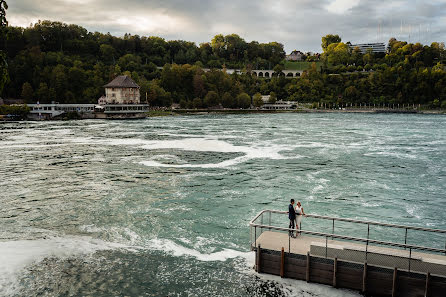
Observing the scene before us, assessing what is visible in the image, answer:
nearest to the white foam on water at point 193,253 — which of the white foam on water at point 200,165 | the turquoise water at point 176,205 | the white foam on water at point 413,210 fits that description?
the turquoise water at point 176,205

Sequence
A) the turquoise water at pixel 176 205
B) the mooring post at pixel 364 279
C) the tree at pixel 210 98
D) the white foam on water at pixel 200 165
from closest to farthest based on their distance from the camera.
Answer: the mooring post at pixel 364 279, the turquoise water at pixel 176 205, the white foam on water at pixel 200 165, the tree at pixel 210 98

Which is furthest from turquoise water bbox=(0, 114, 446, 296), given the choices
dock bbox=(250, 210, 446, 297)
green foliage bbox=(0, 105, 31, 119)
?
green foliage bbox=(0, 105, 31, 119)

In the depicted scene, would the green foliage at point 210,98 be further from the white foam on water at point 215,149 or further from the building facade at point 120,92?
the white foam on water at point 215,149

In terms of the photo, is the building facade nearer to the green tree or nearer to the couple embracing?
the green tree

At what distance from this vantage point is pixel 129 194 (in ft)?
113

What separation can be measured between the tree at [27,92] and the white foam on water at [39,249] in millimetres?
154468

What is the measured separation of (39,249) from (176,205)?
1148 cm

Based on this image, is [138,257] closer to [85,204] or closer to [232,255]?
[232,255]

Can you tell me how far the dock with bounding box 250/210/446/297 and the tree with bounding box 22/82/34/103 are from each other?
166 metres

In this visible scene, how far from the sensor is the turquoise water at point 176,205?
19.1m

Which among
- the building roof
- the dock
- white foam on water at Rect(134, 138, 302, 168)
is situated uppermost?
the building roof

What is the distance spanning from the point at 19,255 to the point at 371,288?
19.8m

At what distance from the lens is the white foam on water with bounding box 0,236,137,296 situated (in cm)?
2033

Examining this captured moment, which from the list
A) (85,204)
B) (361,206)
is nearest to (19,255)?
(85,204)
